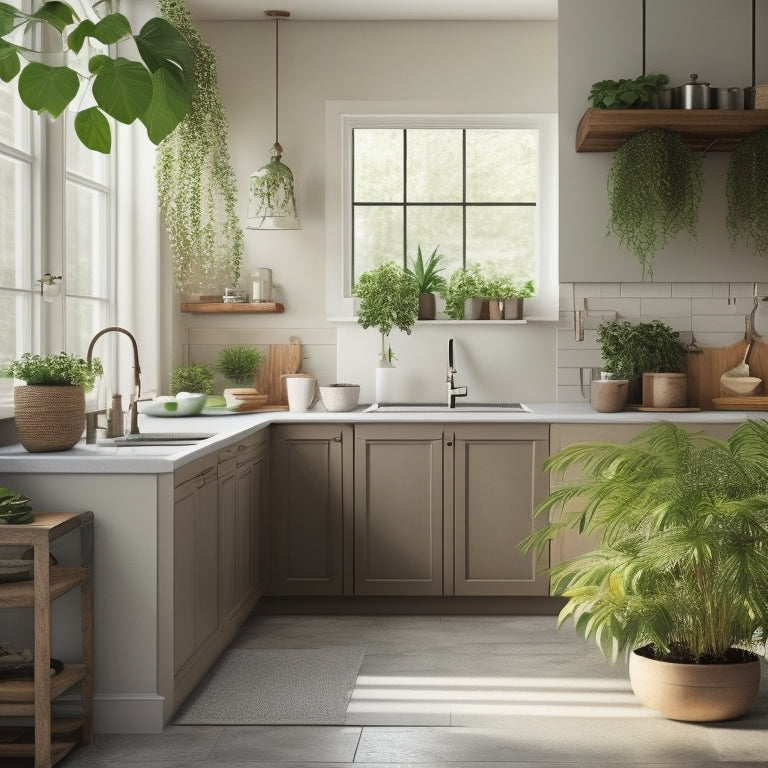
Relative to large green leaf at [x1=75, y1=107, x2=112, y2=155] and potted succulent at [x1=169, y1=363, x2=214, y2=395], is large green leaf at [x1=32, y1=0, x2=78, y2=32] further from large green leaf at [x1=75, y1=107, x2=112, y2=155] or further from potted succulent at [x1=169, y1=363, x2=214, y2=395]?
potted succulent at [x1=169, y1=363, x2=214, y2=395]

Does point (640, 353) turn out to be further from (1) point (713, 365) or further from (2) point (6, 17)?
(2) point (6, 17)

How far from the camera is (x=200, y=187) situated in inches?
191

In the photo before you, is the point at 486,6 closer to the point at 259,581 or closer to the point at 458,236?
the point at 458,236

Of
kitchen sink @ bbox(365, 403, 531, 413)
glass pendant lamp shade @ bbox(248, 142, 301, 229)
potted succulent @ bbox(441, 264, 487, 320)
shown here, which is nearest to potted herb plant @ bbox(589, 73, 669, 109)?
potted succulent @ bbox(441, 264, 487, 320)

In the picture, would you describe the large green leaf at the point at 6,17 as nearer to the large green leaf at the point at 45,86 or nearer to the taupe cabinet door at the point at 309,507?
the large green leaf at the point at 45,86

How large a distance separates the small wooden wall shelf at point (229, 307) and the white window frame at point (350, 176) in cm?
32

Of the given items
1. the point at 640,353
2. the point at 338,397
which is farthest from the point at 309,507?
the point at 640,353

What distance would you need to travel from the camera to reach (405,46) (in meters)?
5.20

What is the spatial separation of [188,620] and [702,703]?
5.36ft

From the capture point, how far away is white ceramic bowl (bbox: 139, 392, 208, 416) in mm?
4520

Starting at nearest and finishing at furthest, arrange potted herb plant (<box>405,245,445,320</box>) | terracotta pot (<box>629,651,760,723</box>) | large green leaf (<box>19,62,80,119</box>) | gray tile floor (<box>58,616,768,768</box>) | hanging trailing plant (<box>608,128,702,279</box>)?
large green leaf (<box>19,62,80,119</box>) < gray tile floor (<box>58,616,768,768</box>) < terracotta pot (<box>629,651,760,723</box>) < hanging trailing plant (<box>608,128,702,279</box>) < potted herb plant (<box>405,245,445,320</box>)

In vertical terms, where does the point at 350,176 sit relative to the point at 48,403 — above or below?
above

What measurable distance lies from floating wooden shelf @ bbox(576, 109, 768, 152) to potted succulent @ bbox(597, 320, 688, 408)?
0.93 m

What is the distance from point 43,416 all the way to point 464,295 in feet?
8.37
